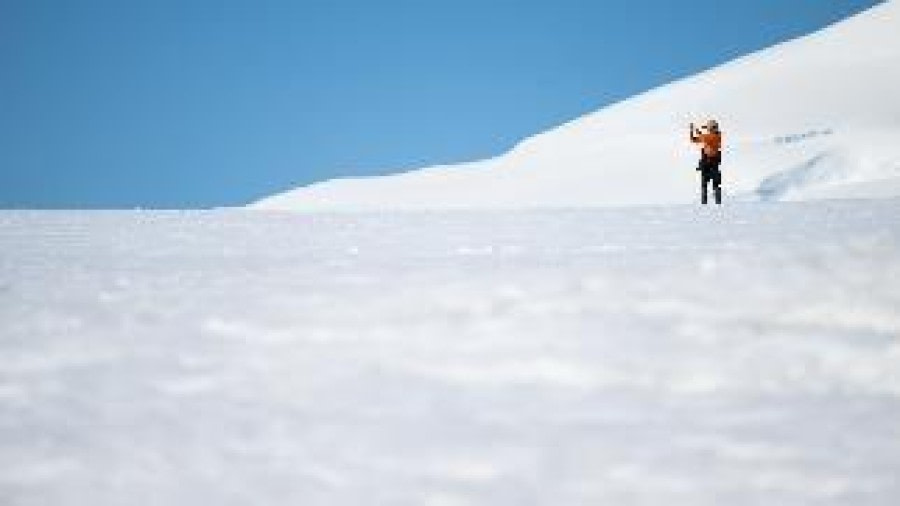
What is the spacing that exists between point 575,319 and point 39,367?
1.30m

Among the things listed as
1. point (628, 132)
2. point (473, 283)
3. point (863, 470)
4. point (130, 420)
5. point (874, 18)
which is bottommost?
point (863, 470)

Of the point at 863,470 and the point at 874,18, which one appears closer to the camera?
the point at 863,470

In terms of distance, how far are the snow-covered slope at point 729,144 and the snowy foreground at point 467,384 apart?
39.4 m

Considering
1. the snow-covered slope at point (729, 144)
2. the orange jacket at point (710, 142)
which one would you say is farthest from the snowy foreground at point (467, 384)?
the snow-covered slope at point (729, 144)

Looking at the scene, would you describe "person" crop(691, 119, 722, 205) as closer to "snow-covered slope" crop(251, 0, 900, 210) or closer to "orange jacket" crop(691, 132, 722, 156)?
"orange jacket" crop(691, 132, 722, 156)

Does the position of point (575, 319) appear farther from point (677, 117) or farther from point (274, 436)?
point (677, 117)

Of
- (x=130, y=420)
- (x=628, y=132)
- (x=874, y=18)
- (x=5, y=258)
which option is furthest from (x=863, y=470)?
(x=874, y=18)

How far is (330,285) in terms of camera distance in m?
2.97

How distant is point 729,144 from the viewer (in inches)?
2127

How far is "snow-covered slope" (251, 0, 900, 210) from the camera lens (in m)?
47.2

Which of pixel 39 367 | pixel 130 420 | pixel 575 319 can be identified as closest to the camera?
pixel 130 420

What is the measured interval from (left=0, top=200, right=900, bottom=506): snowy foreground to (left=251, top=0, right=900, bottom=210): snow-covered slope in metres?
39.4

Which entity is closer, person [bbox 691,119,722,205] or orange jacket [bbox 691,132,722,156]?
person [bbox 691,119,722,205]

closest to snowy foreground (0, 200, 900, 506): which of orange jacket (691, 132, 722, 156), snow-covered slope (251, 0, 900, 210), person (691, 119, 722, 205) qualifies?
person (691, 119, 722, 205)
